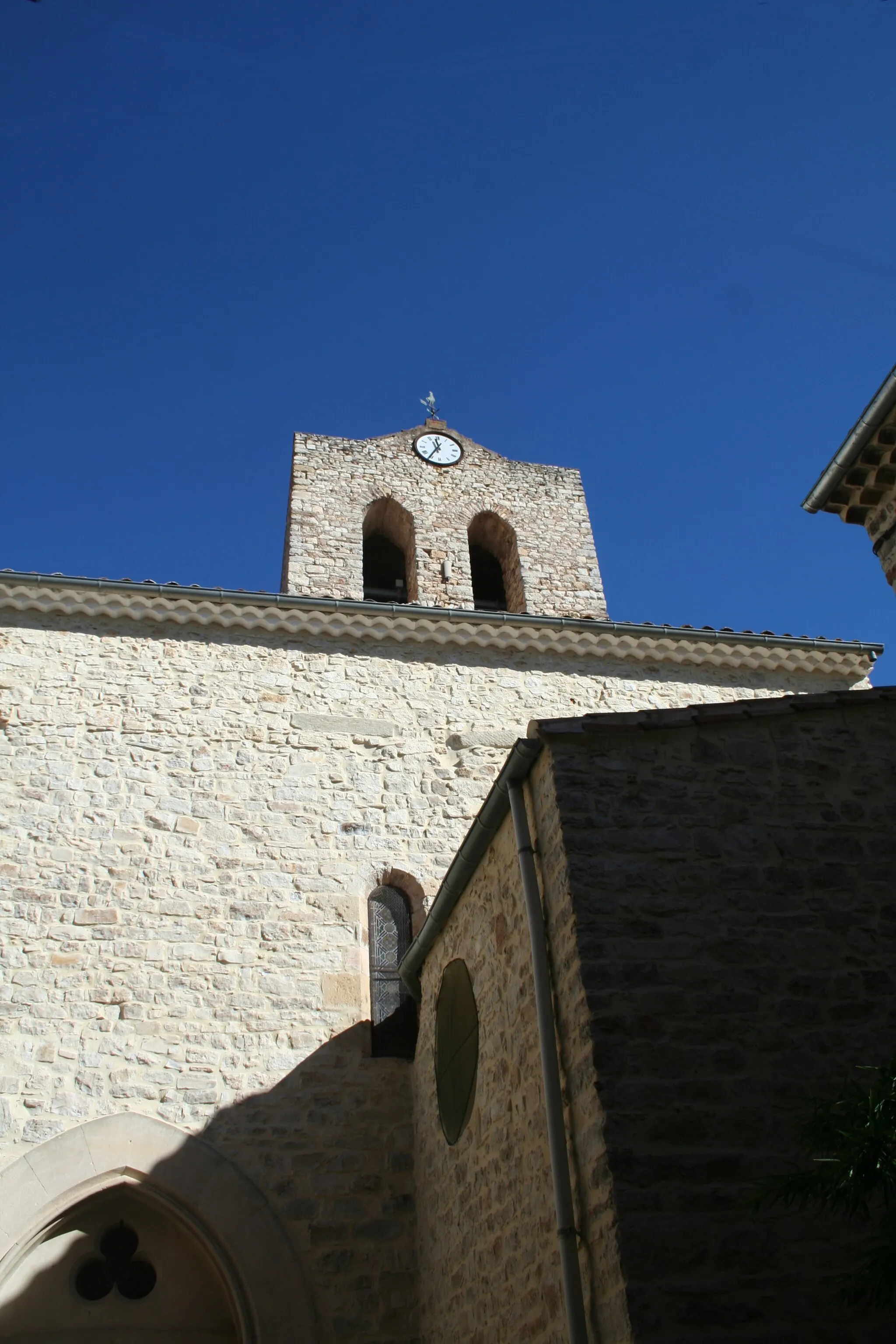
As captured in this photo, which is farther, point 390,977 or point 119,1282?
point 390,977

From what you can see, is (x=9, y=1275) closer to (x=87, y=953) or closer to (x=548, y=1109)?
(x=87, y=953)

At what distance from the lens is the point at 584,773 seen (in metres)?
4.79

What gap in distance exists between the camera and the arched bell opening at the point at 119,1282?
6.29 m

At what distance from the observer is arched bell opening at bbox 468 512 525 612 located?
12.2 metres

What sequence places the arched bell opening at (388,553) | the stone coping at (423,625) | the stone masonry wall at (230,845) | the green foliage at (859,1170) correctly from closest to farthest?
the green foliage at (859,1170) → the stone masonry wall at (230,845) → the stone coping at (423,625) → the arched bell opening at (388,553)

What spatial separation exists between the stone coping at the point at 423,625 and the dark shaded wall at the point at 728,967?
4.58 meters

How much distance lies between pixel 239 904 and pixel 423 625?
3030 millimetres

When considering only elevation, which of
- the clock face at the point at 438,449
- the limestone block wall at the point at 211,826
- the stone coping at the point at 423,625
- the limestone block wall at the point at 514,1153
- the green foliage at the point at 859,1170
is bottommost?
the green foliage at the point at 859,1170

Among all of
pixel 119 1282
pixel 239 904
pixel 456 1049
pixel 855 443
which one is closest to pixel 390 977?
pixel 239 904

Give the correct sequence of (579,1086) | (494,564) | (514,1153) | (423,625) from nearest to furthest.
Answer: (579,1086) → (514,1153) → (423,625) → (494,564)

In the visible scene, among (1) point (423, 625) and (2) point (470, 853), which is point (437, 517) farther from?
(2) point (470, 853)

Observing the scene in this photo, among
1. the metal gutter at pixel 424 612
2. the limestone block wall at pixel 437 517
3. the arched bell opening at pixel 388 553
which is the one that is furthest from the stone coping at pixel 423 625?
the arched bell opening at pixel 388 553

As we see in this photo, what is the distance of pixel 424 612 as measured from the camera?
951 cm

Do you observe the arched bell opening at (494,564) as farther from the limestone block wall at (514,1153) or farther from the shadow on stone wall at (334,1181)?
the limestone block wall at (514,1153)
